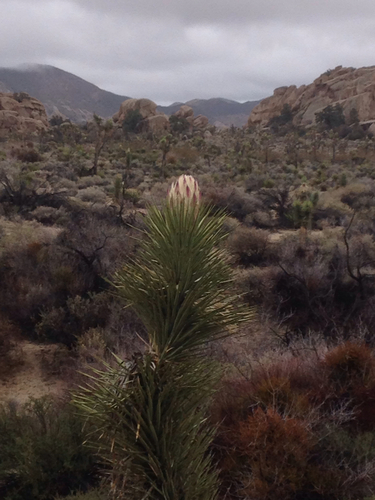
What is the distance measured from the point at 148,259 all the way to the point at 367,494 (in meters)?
3.48

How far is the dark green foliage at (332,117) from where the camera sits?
59.2 metres

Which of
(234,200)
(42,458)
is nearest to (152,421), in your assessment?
(42,458)

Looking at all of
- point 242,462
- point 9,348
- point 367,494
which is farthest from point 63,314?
point 367,494

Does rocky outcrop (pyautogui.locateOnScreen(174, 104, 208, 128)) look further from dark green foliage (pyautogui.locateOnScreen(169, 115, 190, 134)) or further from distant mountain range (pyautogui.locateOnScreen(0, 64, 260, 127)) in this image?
distant mountain range (pyautogui.locateOnScreen(0, 64, 260, 127))

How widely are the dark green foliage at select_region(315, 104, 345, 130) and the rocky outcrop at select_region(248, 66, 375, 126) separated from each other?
3599mm

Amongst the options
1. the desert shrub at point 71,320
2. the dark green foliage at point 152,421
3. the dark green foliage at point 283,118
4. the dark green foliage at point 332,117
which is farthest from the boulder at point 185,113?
the dark green foliage at point 152,421

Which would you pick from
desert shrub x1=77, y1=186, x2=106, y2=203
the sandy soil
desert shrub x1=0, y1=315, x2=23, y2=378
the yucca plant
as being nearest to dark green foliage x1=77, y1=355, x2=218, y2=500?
the yucca plant

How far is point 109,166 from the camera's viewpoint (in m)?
27.1

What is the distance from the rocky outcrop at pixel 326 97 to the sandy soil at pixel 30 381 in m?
64.0

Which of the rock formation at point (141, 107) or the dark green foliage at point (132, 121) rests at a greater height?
the rock formation at point (141, 107)

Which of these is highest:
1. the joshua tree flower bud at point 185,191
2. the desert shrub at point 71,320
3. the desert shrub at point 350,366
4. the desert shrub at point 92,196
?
the joshua tree flower bud at point 185,191

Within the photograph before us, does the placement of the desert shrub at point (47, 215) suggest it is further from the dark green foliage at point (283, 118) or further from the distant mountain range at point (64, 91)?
the distant mountain range at point (64, 91)

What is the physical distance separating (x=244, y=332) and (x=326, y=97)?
244ft

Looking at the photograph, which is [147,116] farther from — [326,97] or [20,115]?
[326,97]
